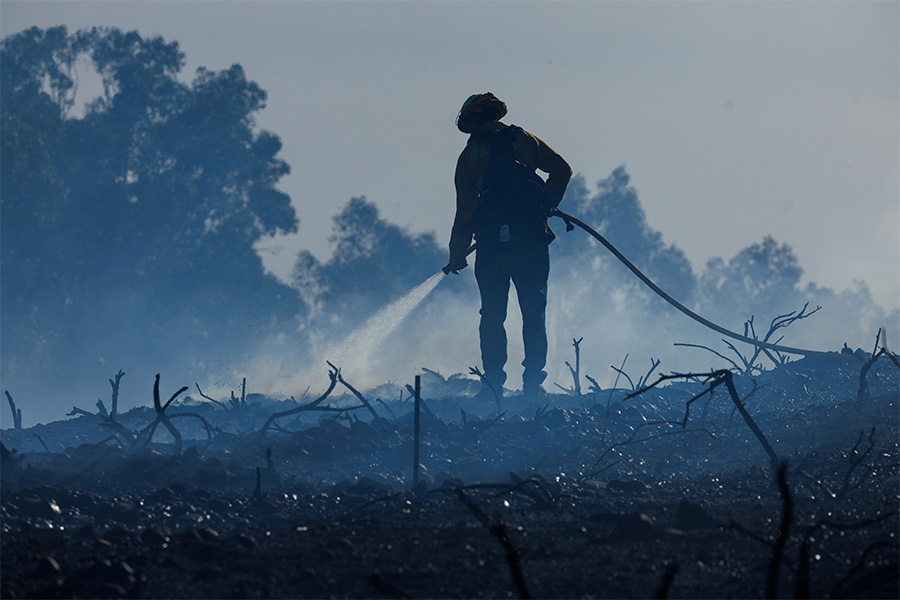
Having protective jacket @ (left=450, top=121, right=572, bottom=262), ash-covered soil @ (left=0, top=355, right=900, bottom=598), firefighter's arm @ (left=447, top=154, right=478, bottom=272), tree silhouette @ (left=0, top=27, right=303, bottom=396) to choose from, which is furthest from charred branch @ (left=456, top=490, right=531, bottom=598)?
tree silhouette @ (left=0, top=27, right=303, bottom=396)

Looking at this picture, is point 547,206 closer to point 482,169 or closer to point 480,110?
point 482,169

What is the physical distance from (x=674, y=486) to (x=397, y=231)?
43.2m

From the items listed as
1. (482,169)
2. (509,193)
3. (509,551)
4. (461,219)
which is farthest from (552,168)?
(509,551)

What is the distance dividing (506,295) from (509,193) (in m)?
0.99

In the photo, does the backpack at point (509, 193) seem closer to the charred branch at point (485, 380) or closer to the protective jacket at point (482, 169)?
the protective jacket at point (482, 169)

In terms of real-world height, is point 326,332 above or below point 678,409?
above

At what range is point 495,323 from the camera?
9.93m

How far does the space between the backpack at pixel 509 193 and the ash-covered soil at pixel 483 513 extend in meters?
1.68

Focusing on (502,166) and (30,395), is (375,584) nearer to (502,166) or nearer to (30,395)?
(502,166)

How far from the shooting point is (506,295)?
9.92 metres

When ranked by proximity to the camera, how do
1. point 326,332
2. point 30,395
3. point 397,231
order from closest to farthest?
1. point 30,395
2. point 326,332
3. point 397,231

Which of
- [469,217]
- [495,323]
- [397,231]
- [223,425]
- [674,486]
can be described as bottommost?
[674,486]

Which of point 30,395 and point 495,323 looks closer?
point 495,323

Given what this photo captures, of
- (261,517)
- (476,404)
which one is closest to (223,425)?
(476,404)
